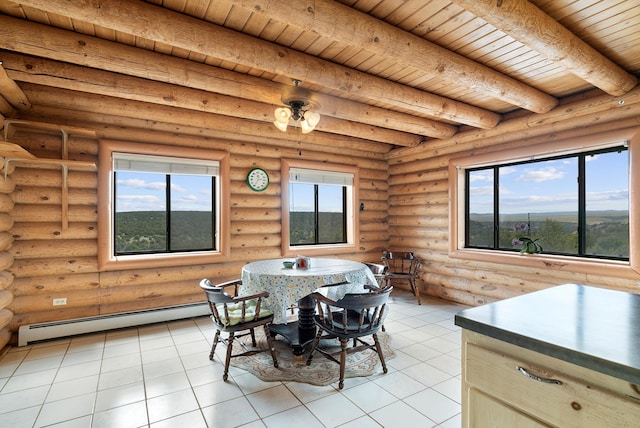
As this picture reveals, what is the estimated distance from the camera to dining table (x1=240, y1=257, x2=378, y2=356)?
311cm

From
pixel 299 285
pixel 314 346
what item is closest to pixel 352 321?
pixel 314 346

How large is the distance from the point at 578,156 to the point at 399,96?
253cm

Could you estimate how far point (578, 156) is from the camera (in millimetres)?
4090

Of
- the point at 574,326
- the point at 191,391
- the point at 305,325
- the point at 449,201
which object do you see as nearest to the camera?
the point at 574,326

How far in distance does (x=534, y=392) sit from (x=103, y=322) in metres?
4.56

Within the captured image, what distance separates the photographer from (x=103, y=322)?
13.1 ft

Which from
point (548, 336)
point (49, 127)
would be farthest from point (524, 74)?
point (49, 127)

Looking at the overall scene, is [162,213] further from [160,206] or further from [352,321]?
[352,321]

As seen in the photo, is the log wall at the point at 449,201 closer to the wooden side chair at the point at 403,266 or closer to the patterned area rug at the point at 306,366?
the wooden side chair at the point at 403,266

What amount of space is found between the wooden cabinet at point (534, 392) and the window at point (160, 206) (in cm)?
405

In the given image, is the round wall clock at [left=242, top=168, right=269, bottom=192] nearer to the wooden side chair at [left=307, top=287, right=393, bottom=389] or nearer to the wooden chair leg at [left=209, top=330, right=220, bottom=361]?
the wooden chair leg at [left=209, top=330, right=220, bottom=361]

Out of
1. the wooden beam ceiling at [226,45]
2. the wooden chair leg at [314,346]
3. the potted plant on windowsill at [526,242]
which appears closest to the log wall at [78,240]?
the wooden beam ceiling at [226,45]

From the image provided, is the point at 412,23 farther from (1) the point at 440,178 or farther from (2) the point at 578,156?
Result: (1) the point at 440,178

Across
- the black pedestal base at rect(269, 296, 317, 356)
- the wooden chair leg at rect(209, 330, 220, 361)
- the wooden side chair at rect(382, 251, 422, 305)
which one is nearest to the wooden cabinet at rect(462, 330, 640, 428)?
the black pedestal base at rect(269, 296, 317, 356)
